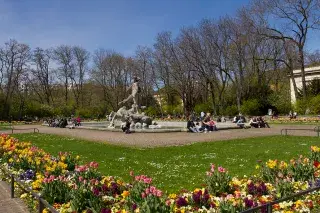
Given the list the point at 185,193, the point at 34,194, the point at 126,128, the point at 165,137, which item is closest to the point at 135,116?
the point at 126,128

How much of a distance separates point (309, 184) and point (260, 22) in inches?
1646

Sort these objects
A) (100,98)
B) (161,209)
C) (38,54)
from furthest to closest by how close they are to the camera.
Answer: (100,98), (38,54), (161,209)

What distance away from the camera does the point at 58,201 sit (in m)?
7.08

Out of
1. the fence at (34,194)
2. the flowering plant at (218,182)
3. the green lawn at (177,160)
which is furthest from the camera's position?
the green lawn at (177,160)

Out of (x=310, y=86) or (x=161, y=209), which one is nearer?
(x=161, y=209)

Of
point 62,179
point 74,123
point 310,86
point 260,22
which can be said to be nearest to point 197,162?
point 62,179

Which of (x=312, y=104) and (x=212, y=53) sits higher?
(x=212, y=53)

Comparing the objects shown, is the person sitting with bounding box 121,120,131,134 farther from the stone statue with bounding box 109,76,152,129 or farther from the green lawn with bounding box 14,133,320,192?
the green lawn with bounding box 14,133,320,192

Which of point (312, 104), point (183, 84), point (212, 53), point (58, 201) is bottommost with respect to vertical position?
point (58, 201)

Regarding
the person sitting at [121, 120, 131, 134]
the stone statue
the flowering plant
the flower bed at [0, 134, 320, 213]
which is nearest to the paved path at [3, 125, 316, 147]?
the person sitting at [121, 120, 131, 134]

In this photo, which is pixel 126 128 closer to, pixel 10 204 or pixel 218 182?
pixel 10 204

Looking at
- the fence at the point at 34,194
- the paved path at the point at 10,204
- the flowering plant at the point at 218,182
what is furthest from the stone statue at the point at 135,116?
the flowering plant at the point at 218,182

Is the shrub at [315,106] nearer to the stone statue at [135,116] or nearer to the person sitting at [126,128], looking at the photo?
the stone statue at [135,116]

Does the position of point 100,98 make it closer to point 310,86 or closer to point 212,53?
point 212,53
